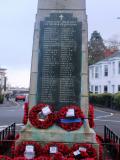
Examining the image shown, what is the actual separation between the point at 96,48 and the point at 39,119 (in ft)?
328

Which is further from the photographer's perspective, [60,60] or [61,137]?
[60,60]

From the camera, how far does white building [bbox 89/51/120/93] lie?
217ft

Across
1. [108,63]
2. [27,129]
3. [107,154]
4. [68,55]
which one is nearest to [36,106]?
[27,129]

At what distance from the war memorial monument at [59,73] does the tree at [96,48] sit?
300 feet

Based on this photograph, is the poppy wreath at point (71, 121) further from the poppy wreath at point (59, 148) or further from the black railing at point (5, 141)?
the black railing at point (5, 141)

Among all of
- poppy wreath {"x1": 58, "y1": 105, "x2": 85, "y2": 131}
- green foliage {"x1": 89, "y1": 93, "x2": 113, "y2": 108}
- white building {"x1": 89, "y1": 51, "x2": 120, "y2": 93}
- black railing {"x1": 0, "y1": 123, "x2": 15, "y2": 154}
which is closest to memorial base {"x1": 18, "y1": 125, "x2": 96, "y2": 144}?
poppy wreath {"x1": 58, "y1": 105, "x2": 85, "y2": 131}

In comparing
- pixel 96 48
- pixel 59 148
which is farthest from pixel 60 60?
pixel 96 48

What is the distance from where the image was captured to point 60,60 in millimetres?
11125

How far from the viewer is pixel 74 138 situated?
10469 mm

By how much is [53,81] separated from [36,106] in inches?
31.8

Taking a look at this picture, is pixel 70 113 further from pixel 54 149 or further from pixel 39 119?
pixel 54 149

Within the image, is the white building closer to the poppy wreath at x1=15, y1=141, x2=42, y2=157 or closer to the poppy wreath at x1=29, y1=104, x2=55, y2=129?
the poppy wreath at x1=29, y1=104, x2=55, y2=129

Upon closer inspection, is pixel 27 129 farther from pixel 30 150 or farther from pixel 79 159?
pixel 79 159

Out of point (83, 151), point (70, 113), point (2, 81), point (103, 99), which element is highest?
point (2, 81)
